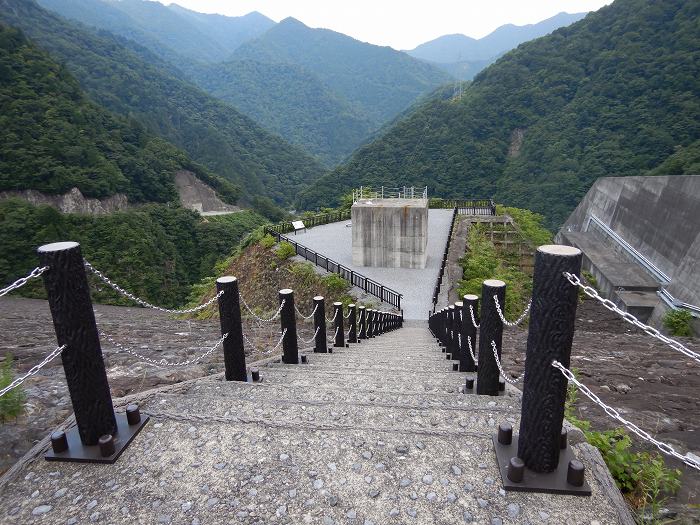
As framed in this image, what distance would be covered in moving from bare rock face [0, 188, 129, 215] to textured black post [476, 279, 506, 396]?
49.5 m

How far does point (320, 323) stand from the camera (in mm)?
7082

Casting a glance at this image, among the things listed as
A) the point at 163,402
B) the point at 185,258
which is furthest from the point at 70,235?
the point at 163,402

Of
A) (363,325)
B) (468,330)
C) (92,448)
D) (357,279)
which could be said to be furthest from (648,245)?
(92,448)

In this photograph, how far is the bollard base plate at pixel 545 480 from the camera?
95.7 inches

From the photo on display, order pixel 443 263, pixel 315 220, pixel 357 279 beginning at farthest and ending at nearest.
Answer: pixel 315 220 → pixel 443 263 → pixel 357 279

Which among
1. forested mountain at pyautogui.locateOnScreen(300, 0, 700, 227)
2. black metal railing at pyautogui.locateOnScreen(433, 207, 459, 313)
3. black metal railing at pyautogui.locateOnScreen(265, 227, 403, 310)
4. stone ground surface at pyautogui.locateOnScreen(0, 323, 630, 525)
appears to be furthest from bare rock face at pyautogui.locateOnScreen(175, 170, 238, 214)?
stone ground surface at pyautogui.locateOnScreen(0, 323, 630, 525)

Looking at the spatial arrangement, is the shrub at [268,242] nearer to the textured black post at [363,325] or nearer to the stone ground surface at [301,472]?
the textured black post at [363,325]

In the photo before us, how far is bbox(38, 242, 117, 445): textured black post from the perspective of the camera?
9.42 ft

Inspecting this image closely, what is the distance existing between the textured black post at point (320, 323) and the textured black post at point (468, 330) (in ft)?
8.13

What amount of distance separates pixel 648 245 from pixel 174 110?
377 ft

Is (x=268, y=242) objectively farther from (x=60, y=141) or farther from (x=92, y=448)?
(x=60, y=141)

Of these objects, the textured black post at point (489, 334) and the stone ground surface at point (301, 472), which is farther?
the textured black post at point (489, 334)

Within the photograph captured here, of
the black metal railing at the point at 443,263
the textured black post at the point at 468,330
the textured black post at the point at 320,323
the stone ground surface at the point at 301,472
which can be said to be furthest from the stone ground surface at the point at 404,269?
the stone ground surface at the point at 301,472

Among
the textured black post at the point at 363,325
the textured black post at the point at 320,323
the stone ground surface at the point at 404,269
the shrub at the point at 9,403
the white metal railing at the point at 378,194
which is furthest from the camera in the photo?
the white metal railing at the point at 378,194
